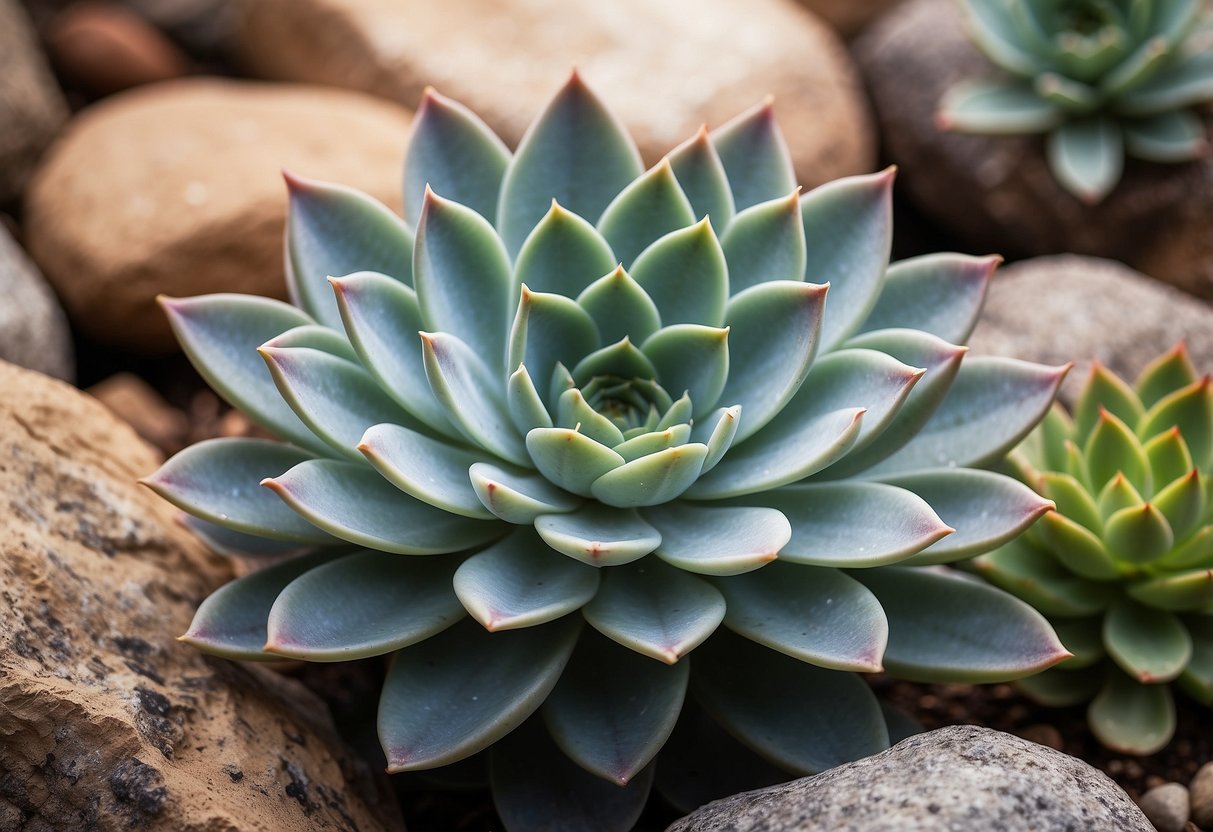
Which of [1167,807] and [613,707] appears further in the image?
[1167,807]

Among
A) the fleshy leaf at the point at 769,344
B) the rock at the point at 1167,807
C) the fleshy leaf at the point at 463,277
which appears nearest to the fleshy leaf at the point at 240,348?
the fleshy leaf at the point at 463,277

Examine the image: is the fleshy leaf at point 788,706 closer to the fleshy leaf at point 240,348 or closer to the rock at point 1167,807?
the rock at point 1167,807

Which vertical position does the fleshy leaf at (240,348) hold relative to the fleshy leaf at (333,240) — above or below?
below

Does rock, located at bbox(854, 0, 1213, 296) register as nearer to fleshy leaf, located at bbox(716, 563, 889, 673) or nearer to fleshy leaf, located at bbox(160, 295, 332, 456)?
fleshy leaf, located at bbox(716, 563, 889, 673)

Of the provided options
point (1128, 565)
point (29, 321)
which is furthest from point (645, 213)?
point (29, 321)

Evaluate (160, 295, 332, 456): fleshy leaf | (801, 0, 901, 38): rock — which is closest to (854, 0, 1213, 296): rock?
(801, 0, 901, 38): rock

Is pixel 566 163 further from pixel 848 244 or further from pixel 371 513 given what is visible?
pixel 371 513
